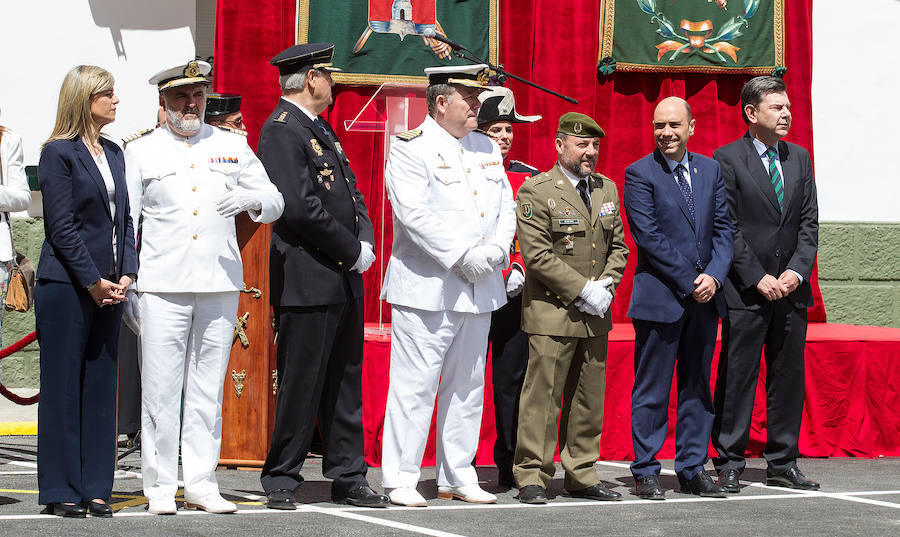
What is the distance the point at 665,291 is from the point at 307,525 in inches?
77.5

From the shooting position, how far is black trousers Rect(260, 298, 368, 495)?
514 centimetres

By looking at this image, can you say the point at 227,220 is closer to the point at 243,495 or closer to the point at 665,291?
the point at 243,495

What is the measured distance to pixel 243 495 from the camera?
5441 mm

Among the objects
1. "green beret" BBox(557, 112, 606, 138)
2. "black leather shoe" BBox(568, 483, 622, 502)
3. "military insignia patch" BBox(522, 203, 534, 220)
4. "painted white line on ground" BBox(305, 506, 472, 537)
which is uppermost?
"green beret" BBox(557, 112, 606, 138)

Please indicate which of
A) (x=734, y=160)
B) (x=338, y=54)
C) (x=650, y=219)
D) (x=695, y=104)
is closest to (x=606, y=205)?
(x=650, y=219)

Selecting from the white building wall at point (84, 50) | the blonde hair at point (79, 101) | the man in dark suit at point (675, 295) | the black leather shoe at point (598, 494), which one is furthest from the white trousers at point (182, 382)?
the white building wall at point (84, 50)

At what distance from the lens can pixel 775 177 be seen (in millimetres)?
6055

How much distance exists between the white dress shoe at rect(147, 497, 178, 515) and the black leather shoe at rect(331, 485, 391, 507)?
2.39 ft

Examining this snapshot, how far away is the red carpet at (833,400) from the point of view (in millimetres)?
6789

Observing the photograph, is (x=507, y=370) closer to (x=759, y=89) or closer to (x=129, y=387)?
(x=759, y=89)

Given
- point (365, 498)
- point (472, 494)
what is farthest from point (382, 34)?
point (365, 498)

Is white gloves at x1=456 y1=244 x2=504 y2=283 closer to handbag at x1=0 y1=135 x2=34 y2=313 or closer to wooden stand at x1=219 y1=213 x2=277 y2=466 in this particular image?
wooden stand at x1=219 y1=213 x2=277 y2=466

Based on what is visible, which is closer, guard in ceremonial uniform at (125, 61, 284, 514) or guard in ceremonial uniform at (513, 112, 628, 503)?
guard in ceremonial uniform at (125, 61, 284, 514)

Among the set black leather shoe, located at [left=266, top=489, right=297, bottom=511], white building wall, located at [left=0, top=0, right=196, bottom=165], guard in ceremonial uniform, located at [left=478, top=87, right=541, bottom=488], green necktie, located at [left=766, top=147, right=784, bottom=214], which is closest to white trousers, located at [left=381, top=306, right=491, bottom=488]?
guard in ceremonial uniform, located at [left=478, top=87, right=541, bottom=488]
